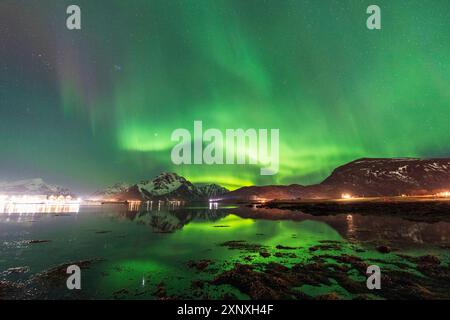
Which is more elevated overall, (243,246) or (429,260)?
(429,260)

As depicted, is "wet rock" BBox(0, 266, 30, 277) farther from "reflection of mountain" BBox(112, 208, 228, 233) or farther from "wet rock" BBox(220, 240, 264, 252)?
"reflection of mountain" BBox(112, 208, 228, 233)

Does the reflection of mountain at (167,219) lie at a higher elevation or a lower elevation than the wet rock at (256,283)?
lower

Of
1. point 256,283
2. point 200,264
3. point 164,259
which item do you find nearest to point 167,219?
point 164,259

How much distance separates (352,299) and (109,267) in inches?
894

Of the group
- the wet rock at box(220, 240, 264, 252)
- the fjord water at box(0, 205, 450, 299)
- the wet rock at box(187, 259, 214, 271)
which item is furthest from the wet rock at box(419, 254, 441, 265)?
the wet rock at box(187, 259, 214, 271)

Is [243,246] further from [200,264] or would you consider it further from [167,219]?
[167,219]

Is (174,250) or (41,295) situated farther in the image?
(174,250)

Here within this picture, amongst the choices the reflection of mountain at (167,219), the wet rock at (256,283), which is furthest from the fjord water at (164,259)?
the reflection of mountain at (167,219)

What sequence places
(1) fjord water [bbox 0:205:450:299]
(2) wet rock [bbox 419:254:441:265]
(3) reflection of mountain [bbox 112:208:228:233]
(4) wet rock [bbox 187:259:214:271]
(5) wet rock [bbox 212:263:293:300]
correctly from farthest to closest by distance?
(3) reflection of mountain [bbox 112:208:228:233]
(4) wet rock [bbox 187:259:214:271]
(2) wet rock [bbox 419:254:441:265]
(1) fjord water [bbox 0:205:450:299]
(5) wet rock [bbox 212:263:293:300]

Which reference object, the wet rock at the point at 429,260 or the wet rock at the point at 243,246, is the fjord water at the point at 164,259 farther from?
the wet rock at the point at 429,260
